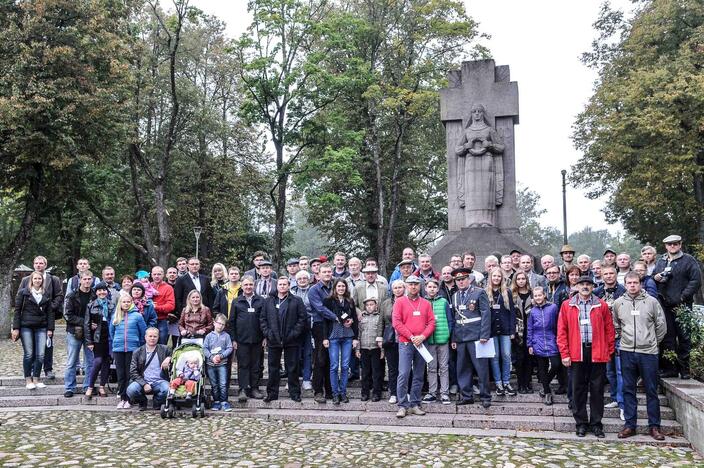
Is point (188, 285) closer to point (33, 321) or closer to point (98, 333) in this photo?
point (98, 333)

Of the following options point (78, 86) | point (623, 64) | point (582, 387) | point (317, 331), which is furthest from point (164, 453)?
point (623, 64)

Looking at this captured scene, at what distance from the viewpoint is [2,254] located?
19.4 metres

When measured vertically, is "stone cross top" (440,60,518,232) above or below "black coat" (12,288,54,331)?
above

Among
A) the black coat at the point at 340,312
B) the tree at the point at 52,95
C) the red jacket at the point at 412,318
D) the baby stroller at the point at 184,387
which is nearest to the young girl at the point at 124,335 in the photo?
the baby stroller at the point at 184,387

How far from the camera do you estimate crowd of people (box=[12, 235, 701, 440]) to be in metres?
6.95

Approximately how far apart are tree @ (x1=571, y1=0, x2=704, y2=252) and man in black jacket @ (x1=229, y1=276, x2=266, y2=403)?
18.3 meters

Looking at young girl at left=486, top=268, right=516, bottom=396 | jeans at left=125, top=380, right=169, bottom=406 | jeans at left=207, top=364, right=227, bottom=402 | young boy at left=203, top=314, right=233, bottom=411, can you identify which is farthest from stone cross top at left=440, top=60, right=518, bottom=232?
jeans at left=125, top=380, right=169, bottom=406

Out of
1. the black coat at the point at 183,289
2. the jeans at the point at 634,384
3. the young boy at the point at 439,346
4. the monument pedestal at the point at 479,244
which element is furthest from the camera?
the monument pedestal at the point at 479,244

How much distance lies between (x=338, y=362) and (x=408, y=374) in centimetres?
112

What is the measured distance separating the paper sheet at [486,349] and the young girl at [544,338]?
20.0 inches

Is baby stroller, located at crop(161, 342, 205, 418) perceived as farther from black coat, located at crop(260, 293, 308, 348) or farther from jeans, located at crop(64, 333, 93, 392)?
jeans, located at crop(64, 333, 93, 392)

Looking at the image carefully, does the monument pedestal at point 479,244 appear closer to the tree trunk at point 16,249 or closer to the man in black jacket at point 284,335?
the man in black jacket at point 284,335

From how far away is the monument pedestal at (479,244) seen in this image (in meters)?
11.8

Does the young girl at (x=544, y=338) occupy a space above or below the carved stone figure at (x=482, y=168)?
below
